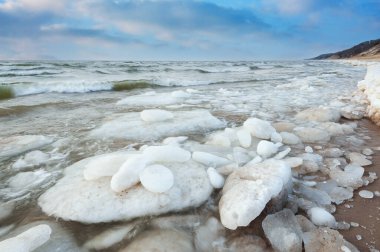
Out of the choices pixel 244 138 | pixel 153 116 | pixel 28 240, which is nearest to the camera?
pixel 28 240

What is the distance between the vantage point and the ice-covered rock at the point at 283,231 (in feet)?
4.85

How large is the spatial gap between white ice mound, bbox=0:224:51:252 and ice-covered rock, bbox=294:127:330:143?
261 cm

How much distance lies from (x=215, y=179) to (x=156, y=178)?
416mm

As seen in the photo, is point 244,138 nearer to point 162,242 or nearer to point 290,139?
point 290,139

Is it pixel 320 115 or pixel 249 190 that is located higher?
pixel 249 190

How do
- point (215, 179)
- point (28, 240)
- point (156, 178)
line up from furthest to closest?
point (215, 179) → point (156, 178) → point (28, 240)

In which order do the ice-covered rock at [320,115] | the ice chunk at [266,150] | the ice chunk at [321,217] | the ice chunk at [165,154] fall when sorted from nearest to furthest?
the ice chunk at [321,217]
the ice chunk at [165,154]
the ice chunk at [266,150]
the ice-covered rock at [320,115]

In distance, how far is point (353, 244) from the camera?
1.54 metres

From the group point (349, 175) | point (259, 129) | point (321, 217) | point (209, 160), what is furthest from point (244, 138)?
point (321, 217)

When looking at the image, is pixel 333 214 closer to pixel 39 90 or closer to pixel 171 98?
pixel 171 98

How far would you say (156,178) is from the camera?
185 centimetres

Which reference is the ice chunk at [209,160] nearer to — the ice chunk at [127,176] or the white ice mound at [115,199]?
the white ice mound at [115,199]

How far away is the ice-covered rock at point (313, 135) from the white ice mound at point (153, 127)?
0.98m

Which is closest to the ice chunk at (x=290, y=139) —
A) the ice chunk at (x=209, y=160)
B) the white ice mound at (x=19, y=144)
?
the ice chunk at (x=209, y=160)
